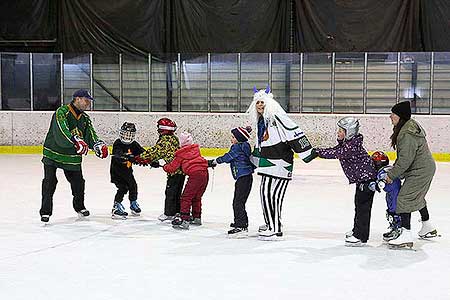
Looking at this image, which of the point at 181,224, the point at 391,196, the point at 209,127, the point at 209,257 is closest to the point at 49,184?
the point at 181,224

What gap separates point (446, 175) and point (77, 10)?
10.1 m

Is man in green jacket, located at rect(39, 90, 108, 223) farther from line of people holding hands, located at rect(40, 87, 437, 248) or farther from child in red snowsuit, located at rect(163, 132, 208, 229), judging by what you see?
child in red snowsuit, located at rect(163, 132, 208, 229)

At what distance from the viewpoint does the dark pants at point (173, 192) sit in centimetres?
675

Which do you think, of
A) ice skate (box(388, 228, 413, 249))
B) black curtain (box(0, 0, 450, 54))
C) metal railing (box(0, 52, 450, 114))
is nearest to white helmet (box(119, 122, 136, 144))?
ice skate (box(388, 228, 413, 249))

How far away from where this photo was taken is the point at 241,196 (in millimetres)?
6266

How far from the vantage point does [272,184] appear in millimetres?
5957

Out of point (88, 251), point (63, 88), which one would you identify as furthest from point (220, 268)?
point (63, 88)

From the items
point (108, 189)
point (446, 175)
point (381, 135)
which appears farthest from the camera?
point (381, 135)

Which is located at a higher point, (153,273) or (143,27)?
(143,27)

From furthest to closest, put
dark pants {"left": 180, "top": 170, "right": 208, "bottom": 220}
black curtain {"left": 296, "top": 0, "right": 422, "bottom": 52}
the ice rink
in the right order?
black curtain {"left": 296, "top": 0, "right": 422, "bottom": 52} → dark pants {"left": 180, "top": 170, "right": 208, "bottom": 220} → the ice rink

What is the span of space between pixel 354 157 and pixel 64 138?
8.78 ft

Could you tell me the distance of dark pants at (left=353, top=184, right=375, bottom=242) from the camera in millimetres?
5754

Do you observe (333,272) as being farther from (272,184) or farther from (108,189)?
(108,189)

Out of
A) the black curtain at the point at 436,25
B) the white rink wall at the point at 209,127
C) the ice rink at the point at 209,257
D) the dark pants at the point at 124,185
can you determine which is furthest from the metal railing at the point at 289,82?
the dark pants at the point at 124,185
